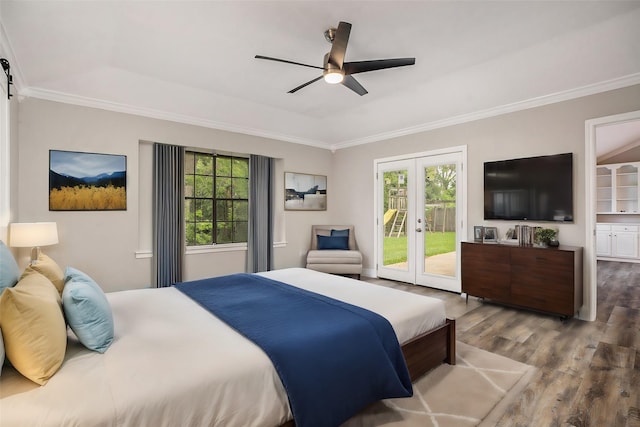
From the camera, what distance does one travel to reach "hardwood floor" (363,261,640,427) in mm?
1989

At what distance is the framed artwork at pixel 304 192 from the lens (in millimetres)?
5883

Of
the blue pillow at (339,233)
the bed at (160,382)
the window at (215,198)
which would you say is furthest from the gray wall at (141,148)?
the bed at (160,382)

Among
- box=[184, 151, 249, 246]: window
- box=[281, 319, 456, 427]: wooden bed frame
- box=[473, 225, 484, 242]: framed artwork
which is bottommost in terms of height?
box=[281, 319, 456, 427]: wooden bed frame

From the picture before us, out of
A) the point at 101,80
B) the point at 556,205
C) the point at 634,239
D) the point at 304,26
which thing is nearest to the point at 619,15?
the point at 556,205

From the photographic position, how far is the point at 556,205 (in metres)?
3.84

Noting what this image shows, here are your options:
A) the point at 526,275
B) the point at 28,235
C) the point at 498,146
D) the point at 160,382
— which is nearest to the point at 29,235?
the point at 28,235

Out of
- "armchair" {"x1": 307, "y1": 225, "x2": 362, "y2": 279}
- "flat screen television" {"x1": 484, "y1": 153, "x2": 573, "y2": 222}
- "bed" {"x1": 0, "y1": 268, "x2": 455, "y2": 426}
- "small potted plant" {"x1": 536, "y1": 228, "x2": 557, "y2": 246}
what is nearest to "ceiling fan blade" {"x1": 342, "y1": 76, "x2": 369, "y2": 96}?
"bed" {"x1": 0, "y1": 268, "x2": 455, "y2": 426}

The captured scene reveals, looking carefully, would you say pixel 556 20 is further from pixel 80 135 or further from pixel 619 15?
pixel 80 135

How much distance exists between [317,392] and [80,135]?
411cm

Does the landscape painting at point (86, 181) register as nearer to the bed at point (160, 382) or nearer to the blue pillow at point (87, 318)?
the bed at point (160, 382)

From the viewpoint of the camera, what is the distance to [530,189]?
404 cm

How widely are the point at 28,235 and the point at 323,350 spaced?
121 inches

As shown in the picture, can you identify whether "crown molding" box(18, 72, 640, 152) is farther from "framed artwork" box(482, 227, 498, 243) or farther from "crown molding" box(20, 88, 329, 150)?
"framed artwork" box(482, 227, 498, 243)

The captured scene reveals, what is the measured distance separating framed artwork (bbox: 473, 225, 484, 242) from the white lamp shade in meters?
4.98
